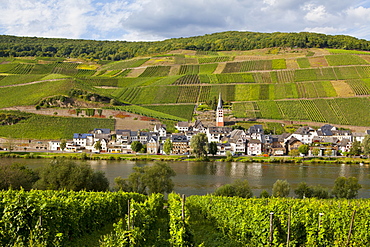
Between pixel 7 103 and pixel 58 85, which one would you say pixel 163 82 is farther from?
pixel 7 103

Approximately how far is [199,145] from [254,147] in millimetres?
14137

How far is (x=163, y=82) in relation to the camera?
116 m

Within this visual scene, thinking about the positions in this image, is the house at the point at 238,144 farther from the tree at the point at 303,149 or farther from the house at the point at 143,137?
the house at the point at 143,137

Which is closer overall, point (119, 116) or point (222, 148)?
point (222, 148)

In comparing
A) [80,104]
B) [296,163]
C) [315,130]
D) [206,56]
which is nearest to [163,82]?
[80,104]

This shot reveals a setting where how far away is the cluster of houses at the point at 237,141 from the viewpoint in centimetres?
7106

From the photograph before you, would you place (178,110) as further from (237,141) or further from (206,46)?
(206,46)

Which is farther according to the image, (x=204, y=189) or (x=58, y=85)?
(x=58, y=85)

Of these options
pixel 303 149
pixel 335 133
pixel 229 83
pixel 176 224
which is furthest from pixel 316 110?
pixel 176 224

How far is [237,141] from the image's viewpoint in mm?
71562

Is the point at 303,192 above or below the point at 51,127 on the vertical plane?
below

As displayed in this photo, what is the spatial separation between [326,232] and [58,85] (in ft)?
333

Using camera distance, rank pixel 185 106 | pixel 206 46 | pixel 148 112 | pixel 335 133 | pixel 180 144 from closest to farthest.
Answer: pixel 180 144 < pixel 335 133 < pixel 148 112 < pixel 185 106 < pixel 206 46

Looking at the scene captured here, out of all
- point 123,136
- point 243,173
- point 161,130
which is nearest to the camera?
point 243,173
